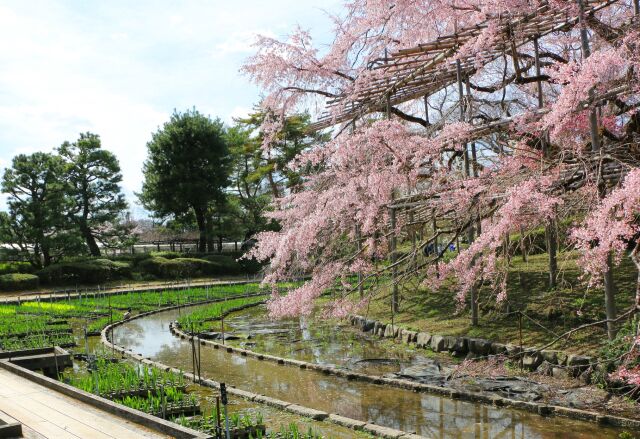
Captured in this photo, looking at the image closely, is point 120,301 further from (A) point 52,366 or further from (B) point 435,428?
(B) point 435,428

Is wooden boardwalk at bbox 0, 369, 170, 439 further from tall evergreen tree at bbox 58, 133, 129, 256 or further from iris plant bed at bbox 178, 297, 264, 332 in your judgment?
tall evergreen tree at bbox 58, 133, 129, 256

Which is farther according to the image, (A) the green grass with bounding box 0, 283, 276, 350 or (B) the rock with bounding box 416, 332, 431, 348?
(A) the green grass with bounding box 0, 283, 276, 350

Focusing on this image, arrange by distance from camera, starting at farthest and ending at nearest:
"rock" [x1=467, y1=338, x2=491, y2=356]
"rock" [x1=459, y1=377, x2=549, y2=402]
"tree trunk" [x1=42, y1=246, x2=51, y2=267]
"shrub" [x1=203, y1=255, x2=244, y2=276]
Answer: "shrub" [x1=203, y1=255, x2=244, y2=276] < "tree trunk" [x1=42, y1=246, x2=51, y2=267] < "rock" [x1=467, y1=338, x2=491, y2=356] < "rock" [x1=459, y1=377, x2=549, y2=402]

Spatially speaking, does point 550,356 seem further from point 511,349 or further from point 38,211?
point 38,211

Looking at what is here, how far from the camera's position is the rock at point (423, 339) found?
492 inches

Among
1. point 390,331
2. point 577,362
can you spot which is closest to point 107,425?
point 577,362

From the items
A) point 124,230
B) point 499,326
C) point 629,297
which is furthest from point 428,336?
point 124,230

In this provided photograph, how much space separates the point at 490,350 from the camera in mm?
10914

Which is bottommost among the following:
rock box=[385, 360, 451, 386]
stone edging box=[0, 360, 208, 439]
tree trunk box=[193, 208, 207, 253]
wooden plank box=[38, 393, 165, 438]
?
rock box=[385, 360, 451, 386]

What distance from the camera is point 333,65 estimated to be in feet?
45.2

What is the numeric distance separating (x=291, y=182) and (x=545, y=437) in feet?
85.1

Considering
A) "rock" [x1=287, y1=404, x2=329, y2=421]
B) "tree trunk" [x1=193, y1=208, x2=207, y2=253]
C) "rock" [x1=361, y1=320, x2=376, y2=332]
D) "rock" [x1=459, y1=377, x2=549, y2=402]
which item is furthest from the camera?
"tree trunk" [x1=193, y1=208, x2=207, y2=253]

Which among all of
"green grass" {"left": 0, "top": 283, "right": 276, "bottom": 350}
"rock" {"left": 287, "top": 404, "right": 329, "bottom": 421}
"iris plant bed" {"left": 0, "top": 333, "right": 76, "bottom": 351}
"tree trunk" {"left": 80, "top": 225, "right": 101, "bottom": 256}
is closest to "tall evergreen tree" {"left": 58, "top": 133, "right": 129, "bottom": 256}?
"tree trunk" {"left": 80, "top": 225, "right": 101, "bottom": 256}

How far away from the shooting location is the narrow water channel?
7309mm
